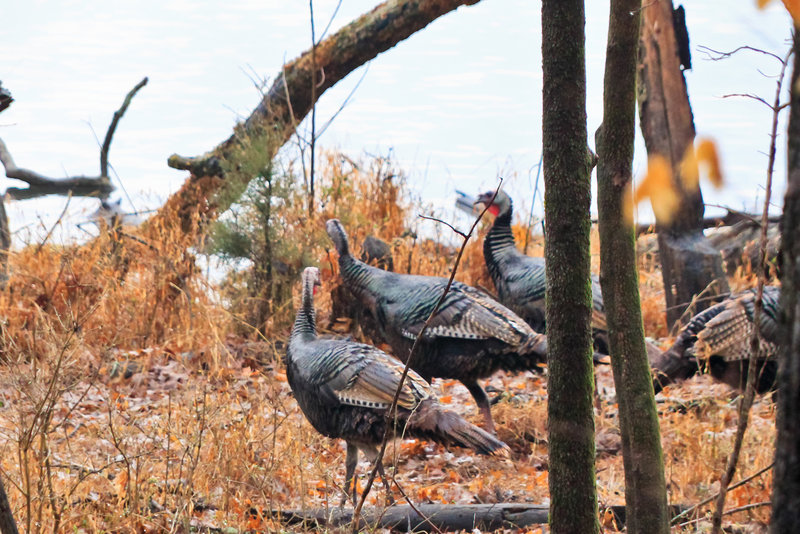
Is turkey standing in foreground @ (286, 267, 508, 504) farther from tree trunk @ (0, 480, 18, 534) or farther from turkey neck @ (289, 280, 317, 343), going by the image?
tree trunk @ (0, 480, 18, 534)

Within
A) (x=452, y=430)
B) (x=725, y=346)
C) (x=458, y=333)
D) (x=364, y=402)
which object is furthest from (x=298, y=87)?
(x=452, y=430)

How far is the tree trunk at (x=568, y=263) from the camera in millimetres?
2117

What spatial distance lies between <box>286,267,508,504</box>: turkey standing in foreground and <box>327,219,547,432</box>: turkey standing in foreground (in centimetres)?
104

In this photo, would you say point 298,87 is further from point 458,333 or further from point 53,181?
point 458,333

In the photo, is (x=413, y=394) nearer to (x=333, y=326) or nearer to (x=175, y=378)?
(x=175, y=378)

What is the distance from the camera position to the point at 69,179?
11.3 metres

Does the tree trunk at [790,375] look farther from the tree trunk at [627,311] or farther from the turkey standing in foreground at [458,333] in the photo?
the turkey standing in foreground at [458,333]

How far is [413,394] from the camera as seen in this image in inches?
167

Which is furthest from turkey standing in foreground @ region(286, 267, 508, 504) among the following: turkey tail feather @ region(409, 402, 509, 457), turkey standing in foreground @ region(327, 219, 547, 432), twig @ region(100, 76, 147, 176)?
twig @ region(100, 76, 147, 176)

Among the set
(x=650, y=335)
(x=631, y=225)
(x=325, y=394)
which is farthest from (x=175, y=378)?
(x=631, y=225)

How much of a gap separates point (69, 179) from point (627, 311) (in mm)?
10156

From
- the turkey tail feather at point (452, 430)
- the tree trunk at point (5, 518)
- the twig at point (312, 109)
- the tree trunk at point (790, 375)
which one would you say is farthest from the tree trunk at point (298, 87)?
the tree trunk at point (790, 375)

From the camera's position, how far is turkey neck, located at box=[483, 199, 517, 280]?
263 inches

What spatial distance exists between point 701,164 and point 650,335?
7.07m
